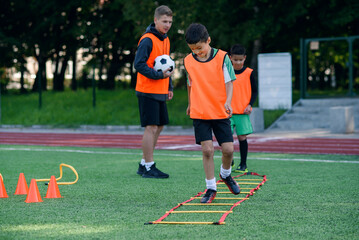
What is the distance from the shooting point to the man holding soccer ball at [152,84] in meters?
7.65

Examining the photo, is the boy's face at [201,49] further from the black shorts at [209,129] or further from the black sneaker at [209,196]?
the black sneaker at [209,196]

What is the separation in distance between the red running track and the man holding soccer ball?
14.9 ft

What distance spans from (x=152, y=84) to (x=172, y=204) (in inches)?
101

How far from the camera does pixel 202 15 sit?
26281 mm

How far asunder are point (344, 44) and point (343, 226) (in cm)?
2007

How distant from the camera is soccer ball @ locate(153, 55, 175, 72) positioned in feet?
25.2

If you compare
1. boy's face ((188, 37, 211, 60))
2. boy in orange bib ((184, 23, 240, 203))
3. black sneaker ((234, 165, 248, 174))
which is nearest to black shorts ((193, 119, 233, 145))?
boy in orange bib ((184, 23, 240, 203))

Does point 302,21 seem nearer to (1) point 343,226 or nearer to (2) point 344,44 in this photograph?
(2) point 344,44

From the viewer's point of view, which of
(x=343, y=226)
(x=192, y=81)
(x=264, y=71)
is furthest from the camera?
(x=264, y=71)

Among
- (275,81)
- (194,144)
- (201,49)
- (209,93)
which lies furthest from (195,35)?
(275,81)

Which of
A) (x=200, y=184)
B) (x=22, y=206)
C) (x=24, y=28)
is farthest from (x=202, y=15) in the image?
(x=22, y=206)

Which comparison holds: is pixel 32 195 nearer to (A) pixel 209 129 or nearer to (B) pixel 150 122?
(A) pixel 209 129

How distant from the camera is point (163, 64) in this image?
7.70m

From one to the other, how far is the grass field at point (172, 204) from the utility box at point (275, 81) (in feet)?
35.9
